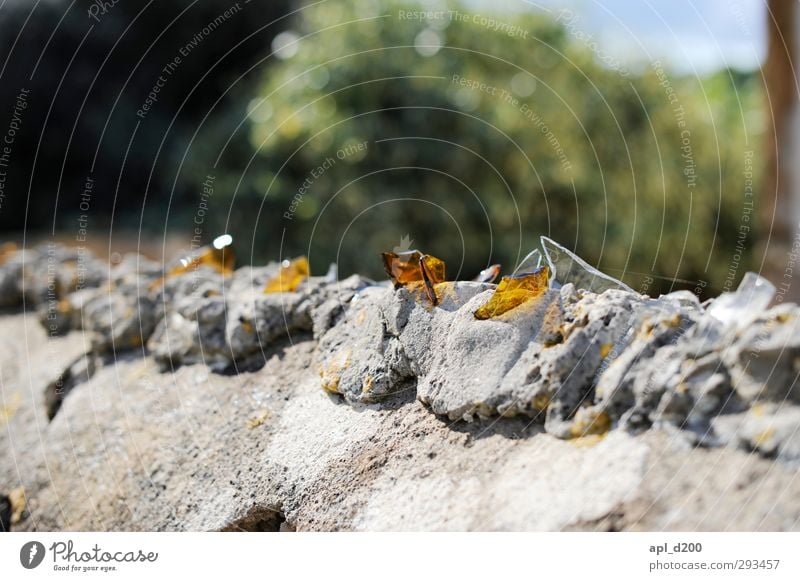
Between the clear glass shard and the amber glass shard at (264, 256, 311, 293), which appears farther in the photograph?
the amber glass shard at (264, 256, 311, 293)

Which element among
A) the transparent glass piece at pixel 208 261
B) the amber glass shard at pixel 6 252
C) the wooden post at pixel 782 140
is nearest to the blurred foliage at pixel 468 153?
the wooden post at pixel 782 140

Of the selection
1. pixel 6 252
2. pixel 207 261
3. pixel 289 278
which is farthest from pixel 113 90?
pixel 289 278

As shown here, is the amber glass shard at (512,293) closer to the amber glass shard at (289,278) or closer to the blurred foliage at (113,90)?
the amber glass shard at (289,278)

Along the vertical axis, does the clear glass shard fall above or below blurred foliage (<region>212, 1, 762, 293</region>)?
below

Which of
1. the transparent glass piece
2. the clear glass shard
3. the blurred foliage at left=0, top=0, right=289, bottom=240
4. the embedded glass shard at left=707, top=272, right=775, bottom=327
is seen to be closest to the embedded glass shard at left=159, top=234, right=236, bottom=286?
the transparent glass piece

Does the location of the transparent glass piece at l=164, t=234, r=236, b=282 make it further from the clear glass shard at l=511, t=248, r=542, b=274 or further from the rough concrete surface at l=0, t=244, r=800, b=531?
the clear glass shard at l=511, t=248, r=542, b=274

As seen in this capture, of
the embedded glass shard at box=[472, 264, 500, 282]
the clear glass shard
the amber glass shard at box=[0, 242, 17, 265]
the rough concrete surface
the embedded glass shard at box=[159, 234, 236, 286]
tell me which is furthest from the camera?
the amber glass shard at box=[0, 242, 17, 265]

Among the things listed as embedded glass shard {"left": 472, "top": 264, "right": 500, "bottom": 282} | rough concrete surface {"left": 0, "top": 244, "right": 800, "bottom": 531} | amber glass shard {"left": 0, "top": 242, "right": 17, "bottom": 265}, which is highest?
Result: amber glass shard {"left": 0, "top": 242, "right": 17, "bottom": 265}
